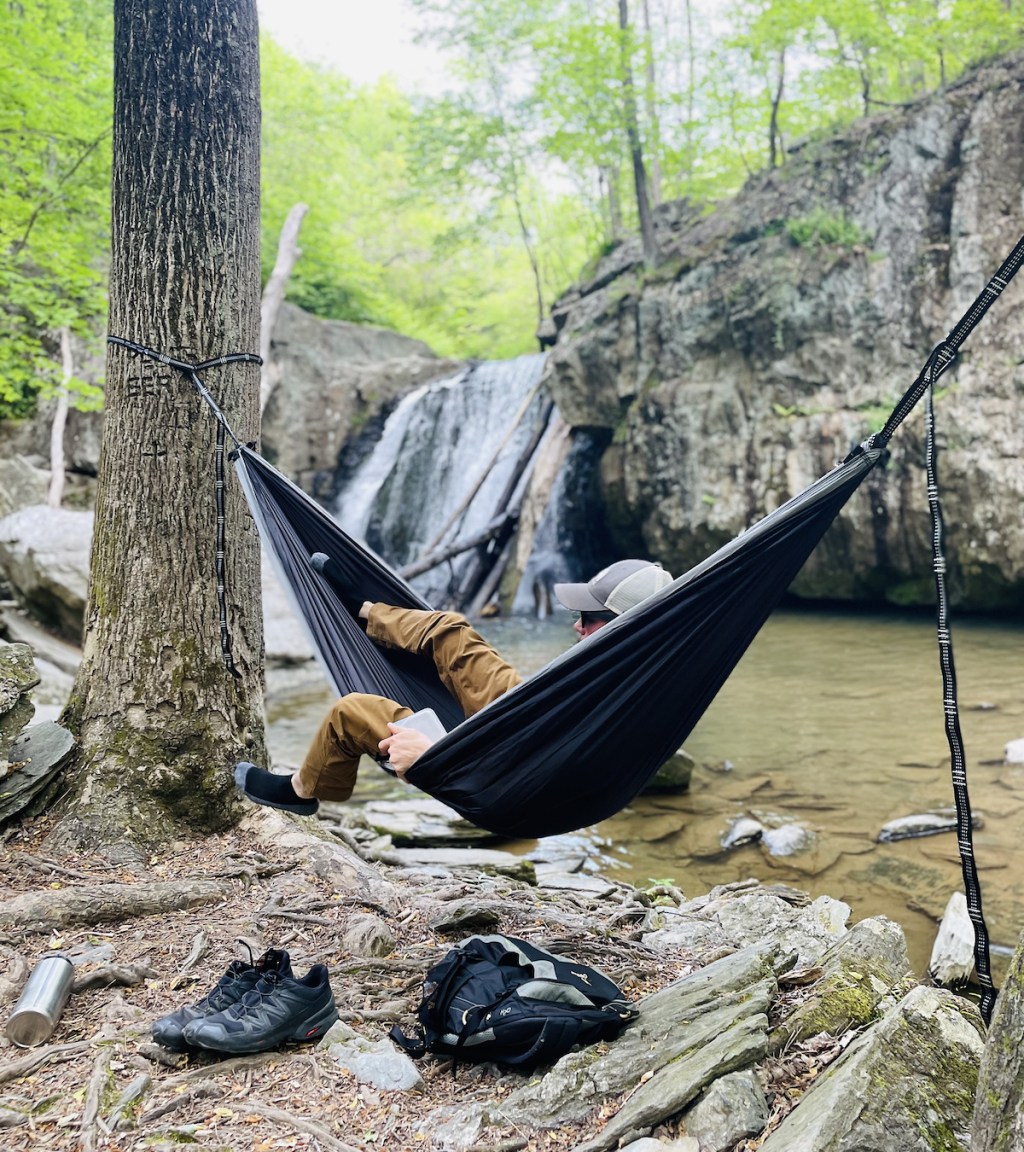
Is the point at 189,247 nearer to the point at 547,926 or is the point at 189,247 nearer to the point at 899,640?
the point at 547,926

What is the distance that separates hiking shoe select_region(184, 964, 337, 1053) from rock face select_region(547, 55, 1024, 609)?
6.40m

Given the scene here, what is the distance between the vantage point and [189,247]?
8.14ft

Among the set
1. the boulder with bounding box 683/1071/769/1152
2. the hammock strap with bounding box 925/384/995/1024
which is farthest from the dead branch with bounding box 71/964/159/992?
the hammock strap with bounding box 925/384/995/1024

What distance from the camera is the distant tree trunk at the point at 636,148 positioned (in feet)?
27.8

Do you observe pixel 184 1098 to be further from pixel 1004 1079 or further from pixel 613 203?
pixel 613 203

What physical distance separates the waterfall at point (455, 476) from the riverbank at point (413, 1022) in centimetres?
669

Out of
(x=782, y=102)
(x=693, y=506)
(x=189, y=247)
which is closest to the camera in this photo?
(x=189, y=247)

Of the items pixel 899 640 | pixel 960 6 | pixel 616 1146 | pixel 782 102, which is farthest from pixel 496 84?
pixel 616 1146

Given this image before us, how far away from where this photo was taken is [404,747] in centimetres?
164

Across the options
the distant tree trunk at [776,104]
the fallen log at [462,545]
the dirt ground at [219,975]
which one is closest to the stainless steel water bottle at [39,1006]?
the dirt ground at [219,975]

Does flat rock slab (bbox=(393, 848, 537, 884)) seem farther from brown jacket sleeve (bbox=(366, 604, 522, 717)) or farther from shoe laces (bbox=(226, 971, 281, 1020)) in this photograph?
shoe laces (bbox=(226, 971, 281, 1020))

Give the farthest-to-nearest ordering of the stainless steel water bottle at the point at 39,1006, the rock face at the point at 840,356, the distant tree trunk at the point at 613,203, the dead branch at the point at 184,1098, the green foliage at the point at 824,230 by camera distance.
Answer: the distant tree trunk at the point at 613,203 → the green foliage at the point at 824,230 → the rock face at the point at 840,356 → the stainless steel water bottle at the point at 39,1006 → the dead branch at the point at 184,1098

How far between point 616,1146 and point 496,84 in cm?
1357

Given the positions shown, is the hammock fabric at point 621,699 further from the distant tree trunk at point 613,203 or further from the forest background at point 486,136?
the distant tree trunk at point 613,203
